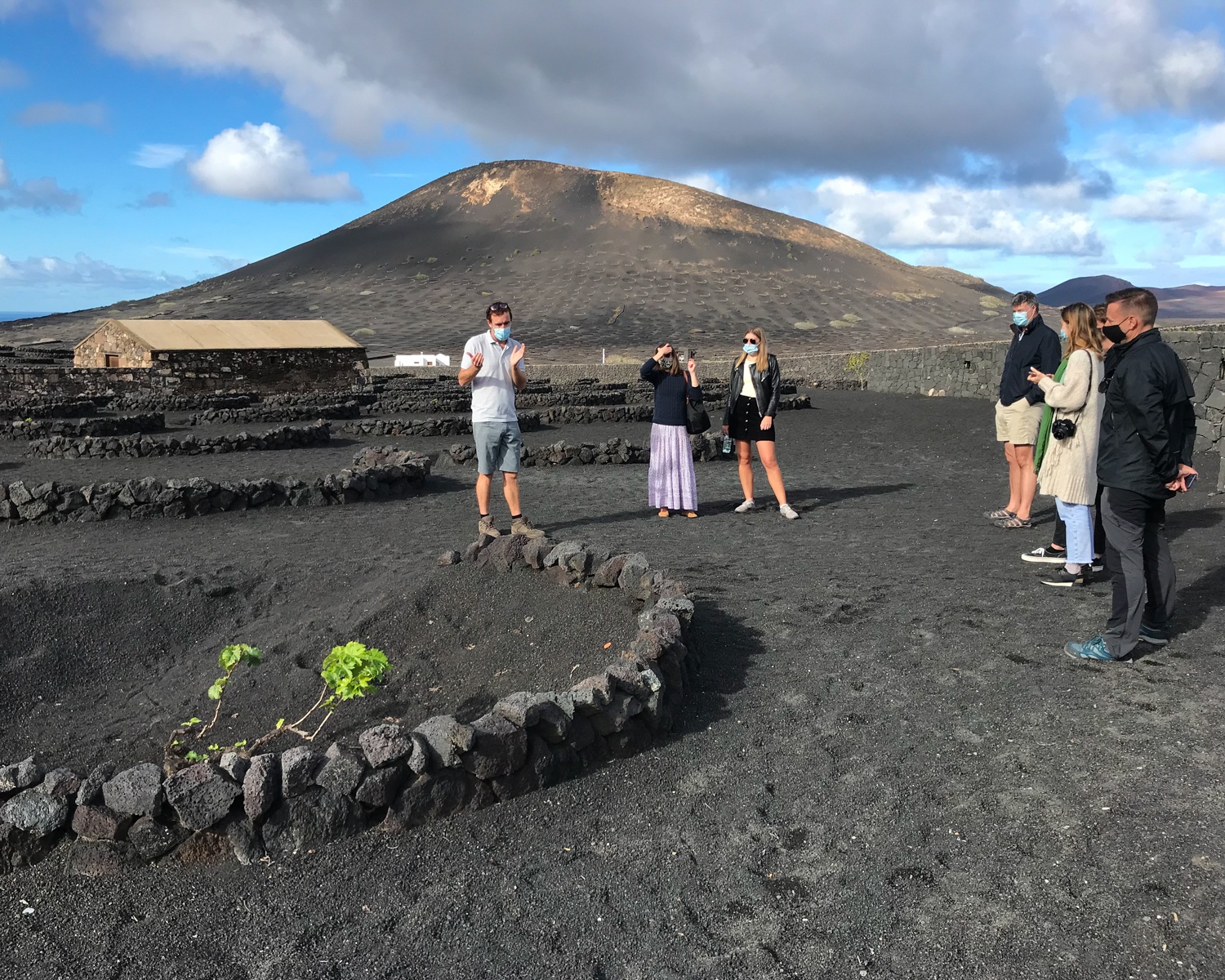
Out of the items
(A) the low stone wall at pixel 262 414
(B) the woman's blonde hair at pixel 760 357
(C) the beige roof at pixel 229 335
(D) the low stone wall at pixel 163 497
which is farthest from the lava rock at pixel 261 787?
(C) the beige roof at pixel 229 335

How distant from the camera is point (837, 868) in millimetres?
3014

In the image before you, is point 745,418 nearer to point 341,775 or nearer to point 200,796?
point 341,775

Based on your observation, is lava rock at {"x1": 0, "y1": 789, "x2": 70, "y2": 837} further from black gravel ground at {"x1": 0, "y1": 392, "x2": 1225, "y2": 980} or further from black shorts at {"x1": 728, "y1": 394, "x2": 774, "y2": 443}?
black shorts at {"x1": 728, "y1": 394, "x2": 774, "y2": 443}

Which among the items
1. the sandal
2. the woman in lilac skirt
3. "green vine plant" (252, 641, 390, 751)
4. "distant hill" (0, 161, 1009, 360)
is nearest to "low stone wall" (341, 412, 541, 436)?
the woman in lilac skirt

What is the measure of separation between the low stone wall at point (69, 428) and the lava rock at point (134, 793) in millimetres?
14488

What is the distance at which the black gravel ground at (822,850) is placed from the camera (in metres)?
2.65

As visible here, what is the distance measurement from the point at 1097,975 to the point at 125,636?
5.77m

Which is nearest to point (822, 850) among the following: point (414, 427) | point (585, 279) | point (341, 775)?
point (341, 775)

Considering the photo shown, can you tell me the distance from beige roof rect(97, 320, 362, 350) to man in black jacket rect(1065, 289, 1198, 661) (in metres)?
24.9

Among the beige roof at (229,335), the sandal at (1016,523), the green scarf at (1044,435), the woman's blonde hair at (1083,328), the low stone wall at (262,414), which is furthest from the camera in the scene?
the beige roof at (229,335)

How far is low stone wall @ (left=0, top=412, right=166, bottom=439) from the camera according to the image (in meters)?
16.0

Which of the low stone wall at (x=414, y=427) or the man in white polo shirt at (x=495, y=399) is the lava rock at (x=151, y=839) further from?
the low stone wall at (x=414, y=427)

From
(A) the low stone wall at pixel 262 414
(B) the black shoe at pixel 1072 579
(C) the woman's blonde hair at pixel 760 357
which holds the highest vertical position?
(C) the woman's blonde hair at pixel 760 357

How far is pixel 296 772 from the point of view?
10.7 ft
